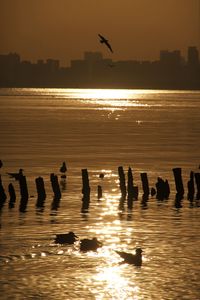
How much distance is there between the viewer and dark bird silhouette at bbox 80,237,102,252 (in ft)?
127

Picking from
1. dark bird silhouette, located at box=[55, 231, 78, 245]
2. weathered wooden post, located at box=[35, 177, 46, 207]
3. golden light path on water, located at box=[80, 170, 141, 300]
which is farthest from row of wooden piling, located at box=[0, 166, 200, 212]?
dark bird silhouette, located at box=[55, 231, 78, 245]

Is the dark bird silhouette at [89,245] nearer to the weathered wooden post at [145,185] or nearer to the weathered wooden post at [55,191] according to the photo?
the weathered wooden post at [55,191]

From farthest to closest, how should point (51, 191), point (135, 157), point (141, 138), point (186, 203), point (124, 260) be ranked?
point (141, 138) < point (135, 157) < point (51, 191) < point (186, 203) < point (124, 260)

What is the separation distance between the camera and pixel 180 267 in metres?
36.6

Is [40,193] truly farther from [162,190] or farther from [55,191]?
[162,190]

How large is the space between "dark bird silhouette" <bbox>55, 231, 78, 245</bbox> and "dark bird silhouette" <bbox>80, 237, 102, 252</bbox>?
0.81 metres

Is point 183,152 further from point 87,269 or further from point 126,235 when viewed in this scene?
point 87,269

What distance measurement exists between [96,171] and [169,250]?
1207 inches

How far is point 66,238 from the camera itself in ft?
131

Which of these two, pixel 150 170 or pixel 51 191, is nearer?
pixel 51 191

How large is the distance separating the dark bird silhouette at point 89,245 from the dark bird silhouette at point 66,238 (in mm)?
806

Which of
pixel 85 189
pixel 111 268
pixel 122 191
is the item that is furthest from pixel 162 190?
pixel 111 268

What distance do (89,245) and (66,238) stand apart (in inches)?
49.9

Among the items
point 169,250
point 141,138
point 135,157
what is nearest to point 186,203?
point 169,250
